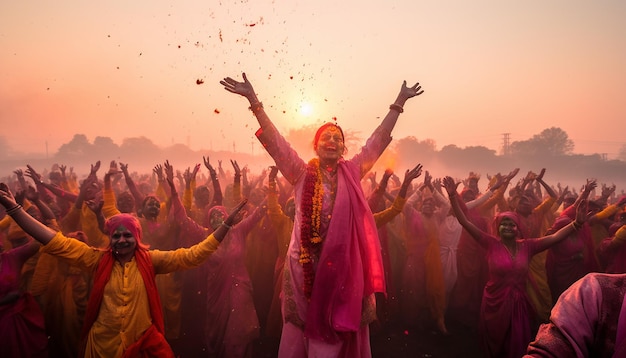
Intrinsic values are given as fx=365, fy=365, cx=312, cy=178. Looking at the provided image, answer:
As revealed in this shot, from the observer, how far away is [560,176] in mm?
52625

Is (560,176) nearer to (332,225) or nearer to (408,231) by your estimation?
(408,231)

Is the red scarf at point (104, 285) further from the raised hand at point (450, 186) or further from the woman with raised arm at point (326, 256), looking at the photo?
the raised hand at point (450, 186)

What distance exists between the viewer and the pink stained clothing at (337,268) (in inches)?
127

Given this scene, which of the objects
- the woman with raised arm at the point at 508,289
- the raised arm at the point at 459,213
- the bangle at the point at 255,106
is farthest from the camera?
the raised arm at the point at 459,213

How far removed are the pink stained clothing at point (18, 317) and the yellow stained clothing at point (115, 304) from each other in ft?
4.52

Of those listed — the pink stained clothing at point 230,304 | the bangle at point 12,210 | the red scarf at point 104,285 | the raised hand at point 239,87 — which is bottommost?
the pink stained clothing at point 230,304

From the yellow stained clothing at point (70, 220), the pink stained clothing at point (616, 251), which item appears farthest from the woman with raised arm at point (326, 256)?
the yellow stained clothing at point (70, 220)

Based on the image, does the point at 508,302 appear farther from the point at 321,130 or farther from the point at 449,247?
the point at 321,130

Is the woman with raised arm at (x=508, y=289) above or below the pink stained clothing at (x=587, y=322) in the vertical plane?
below

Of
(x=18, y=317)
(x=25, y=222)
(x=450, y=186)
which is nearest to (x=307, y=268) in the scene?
(x=25, y=222)

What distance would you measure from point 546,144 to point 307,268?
3184 inches

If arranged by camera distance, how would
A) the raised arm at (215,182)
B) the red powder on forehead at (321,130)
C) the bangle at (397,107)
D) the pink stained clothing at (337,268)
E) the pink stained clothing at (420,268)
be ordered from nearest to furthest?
the pink stained clothing at (337,268), the red powder on forehead at (321,130), the bangle at (397,107), the pink stained clothing at (420,268), the raised arm at (215,182)

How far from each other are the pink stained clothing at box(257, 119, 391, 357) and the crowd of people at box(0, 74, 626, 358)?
0.01m

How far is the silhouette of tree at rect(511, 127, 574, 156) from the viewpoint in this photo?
221ft
